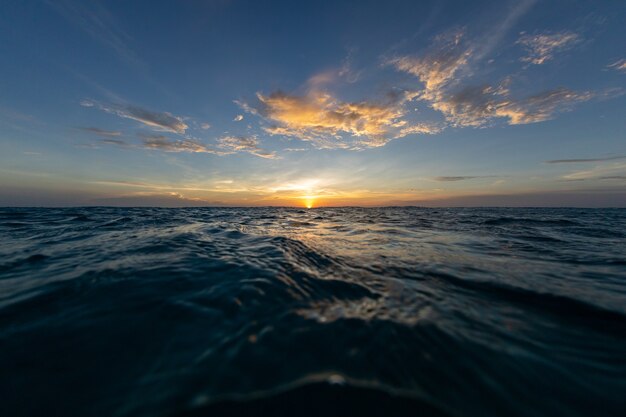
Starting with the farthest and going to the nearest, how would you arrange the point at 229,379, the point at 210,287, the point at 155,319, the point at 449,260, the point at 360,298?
the point at 449,260 < the point at 210,287 < the point at 360,298 < the point at 155,319 < the point at 229,379

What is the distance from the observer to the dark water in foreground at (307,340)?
200 centimetres

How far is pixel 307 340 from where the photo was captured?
276 cm

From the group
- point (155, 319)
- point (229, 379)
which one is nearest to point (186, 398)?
point (229, 379)

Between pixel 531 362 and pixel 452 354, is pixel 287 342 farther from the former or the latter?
pixel 531 362

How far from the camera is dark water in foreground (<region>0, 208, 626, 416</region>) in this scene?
200 centimetres

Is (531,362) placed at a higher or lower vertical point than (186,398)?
lower

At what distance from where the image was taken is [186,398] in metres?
1.96

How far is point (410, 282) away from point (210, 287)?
389 centimetres

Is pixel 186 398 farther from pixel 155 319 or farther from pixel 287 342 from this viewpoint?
pixel 155 319

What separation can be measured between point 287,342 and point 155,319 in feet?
6.38

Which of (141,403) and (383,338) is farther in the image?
(383,338)

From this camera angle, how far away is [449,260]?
655cm

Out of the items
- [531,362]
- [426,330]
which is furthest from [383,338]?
[531,362]

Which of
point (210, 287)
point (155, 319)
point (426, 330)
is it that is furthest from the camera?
point (210, 287)
